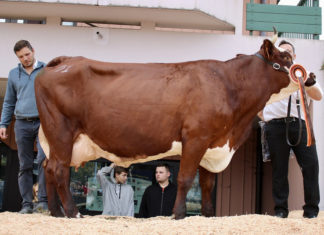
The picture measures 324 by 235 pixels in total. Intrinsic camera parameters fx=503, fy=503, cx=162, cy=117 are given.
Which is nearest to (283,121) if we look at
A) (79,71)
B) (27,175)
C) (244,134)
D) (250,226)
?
(244,134)

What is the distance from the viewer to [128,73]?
17.7ft

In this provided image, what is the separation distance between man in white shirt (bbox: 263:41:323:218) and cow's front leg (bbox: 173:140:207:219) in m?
1.10

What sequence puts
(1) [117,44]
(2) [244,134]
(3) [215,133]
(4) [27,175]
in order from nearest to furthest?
(3) [215,133] < (2) [244,134] < (4) [27,175] < (1) [117,44]

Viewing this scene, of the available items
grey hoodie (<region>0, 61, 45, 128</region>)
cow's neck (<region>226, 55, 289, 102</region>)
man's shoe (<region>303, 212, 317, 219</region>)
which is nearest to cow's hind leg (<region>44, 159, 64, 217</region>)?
grey hoodie (<region>0, 61, 45, 128</region>)

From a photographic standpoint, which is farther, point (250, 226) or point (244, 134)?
point (244, 134)

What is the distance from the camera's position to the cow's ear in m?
5.34

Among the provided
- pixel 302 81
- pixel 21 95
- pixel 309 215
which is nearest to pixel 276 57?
pixel 302 81

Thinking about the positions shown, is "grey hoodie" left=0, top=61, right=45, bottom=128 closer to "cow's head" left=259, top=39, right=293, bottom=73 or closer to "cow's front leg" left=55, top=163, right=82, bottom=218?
"cow's front leg" left=55, top=163, right=82, bottom=218

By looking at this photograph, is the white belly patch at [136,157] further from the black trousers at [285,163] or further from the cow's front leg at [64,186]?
the black trousers at [285,163]

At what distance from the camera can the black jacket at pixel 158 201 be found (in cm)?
698

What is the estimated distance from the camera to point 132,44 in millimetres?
8422

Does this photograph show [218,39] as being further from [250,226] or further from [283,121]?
[250,226]

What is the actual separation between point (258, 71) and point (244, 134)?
697 millimetres

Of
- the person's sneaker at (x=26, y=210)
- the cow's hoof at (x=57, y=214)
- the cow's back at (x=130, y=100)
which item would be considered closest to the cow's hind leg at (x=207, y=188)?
the cow's back at (x=130, y=100)
